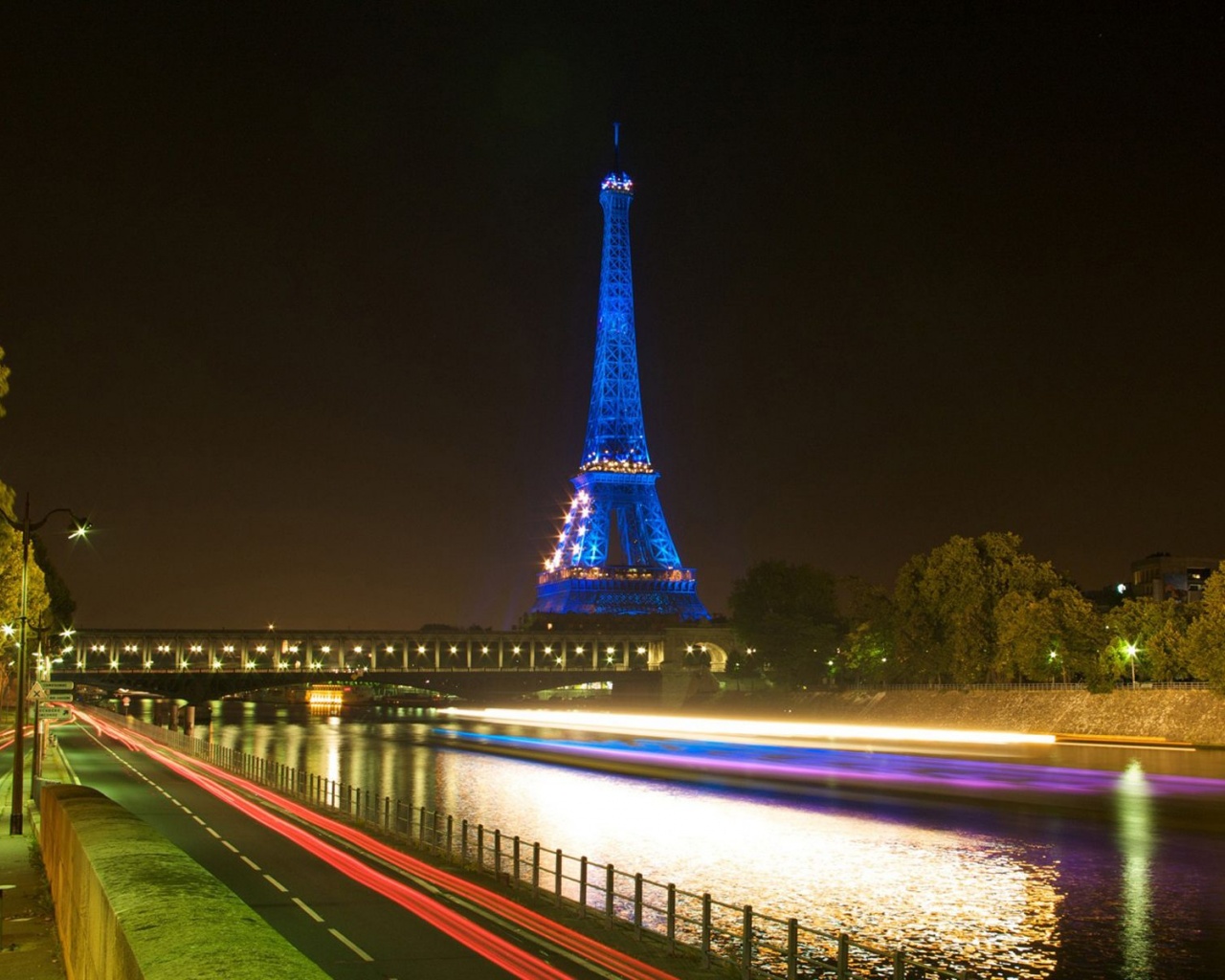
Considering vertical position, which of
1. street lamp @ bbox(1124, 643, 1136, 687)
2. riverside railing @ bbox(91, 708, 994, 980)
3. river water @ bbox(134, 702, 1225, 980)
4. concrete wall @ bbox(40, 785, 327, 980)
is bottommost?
river water @ bbox(134, 702, 1225, 980)

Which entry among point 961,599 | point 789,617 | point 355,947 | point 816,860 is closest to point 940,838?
point 816,860

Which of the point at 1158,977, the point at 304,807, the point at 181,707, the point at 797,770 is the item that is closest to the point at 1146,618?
the point at 797,770

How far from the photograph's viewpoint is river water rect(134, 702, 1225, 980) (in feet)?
94.3

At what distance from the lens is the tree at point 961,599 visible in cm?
10800

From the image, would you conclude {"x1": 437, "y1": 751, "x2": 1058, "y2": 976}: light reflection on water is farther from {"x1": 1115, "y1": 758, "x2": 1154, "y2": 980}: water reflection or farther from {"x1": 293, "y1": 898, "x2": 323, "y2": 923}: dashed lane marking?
{"x1": 293, "y1": 898, "x2": 323, "y2": 923}: dashed lane marking

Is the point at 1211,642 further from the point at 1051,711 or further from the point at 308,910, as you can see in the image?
the point at 308,910

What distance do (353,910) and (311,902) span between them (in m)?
1.31

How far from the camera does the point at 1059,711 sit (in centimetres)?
9481

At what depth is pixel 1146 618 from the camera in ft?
305

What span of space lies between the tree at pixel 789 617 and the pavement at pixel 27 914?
11339cm

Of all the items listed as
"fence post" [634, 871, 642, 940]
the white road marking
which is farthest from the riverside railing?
the white road marking

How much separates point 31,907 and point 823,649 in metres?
128

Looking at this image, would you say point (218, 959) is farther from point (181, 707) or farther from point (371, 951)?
point (181, 707)

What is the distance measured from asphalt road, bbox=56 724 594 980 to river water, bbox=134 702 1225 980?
8.86 metres
